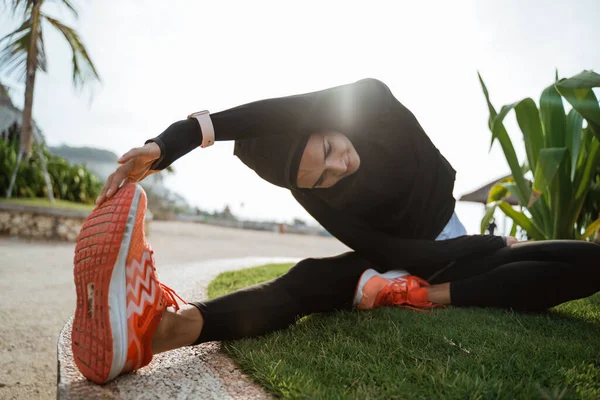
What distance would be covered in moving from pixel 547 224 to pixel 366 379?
2361 millimetres

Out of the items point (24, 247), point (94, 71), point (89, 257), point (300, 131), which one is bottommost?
point (24, 247)

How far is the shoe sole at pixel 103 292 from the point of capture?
925 mm

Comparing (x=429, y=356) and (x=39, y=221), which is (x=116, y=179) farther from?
(x=39, y=221)

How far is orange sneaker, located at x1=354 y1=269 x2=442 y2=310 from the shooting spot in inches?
59.3

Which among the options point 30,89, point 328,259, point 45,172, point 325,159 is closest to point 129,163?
point 325,159

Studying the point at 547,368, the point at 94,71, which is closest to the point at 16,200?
the point at 94,71

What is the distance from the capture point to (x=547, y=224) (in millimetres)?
2662

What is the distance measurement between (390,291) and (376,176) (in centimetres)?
49

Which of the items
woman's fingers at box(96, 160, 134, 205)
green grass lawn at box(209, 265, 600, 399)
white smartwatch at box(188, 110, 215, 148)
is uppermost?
white smartwatch at box(188, 110, 215, 148)

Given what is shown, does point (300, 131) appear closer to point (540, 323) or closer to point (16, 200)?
point (540, 323)

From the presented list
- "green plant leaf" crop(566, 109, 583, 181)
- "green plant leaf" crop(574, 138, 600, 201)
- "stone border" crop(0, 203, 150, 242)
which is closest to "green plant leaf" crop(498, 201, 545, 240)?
"green plant leaf" crop(574, 138, 600, 201)

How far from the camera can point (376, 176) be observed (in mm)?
1660

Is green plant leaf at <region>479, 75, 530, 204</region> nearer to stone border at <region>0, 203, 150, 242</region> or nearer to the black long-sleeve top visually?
the black long-sleeve top

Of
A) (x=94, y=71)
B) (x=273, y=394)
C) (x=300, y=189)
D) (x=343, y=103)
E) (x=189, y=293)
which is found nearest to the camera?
(x=273, y=394)
